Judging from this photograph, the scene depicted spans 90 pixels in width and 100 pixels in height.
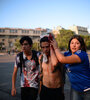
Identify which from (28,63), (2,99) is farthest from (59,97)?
(2,99)

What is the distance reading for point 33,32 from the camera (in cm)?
7181

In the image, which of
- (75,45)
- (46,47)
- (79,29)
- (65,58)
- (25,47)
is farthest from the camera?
(79,29)

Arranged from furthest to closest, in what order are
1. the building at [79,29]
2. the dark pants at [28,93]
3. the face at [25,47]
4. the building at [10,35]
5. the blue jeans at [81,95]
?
the building at [79,29]
the building at [10,35]
the face at [25,47]
the dark pants at [28,93]
the blue jeans at [81,95]

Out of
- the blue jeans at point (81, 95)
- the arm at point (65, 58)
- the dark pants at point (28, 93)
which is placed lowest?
the dark pants at point (28, 93)

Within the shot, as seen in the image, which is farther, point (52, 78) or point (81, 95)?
point (52, 78)

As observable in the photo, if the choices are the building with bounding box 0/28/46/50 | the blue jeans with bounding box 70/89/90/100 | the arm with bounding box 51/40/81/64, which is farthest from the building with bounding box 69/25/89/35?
the arm with bounding box 51/40/81/64

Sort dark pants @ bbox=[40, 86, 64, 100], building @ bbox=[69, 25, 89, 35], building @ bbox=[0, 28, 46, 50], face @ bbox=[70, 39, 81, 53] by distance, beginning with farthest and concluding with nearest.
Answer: building @ bbox=[69, 25, 89, 35]
building @ bbox=[0, 28, 46, 50]
dark pants @ bbox=[40, 86, 64, 100]
face @ bbox=[70, 39, 81, 53]

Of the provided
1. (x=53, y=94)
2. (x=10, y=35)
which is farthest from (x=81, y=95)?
(x=10, y=35)

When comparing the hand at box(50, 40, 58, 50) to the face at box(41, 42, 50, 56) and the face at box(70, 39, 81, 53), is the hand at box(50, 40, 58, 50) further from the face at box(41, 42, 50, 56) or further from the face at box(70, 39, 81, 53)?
the face at box(41, 42, 50, 56)

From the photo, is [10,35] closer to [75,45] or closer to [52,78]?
[52,78]

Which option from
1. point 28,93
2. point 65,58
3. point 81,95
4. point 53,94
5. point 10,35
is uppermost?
point 10,35

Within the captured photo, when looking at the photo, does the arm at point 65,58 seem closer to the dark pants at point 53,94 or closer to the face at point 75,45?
the face at point 75,45

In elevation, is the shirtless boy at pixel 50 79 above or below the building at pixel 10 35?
below

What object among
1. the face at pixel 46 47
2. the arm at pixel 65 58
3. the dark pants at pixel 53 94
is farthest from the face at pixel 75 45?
the dark pants at pixel 53 94
